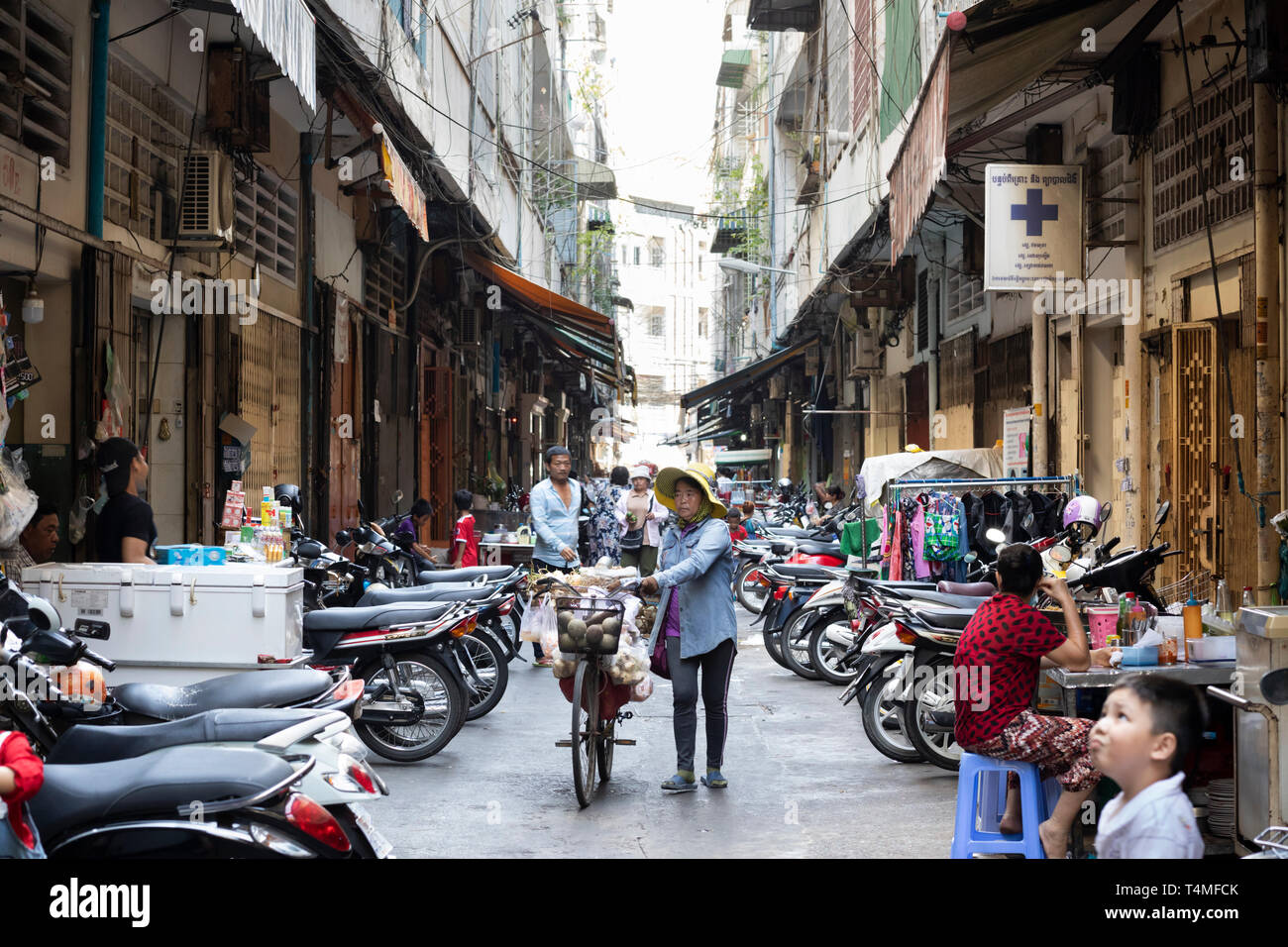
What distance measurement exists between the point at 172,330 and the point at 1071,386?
8337 mm

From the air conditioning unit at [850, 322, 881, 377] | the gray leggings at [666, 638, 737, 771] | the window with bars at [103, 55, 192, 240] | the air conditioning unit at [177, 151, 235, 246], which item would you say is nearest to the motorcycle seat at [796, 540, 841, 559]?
the gray leggings at [666, 638, 737, 771]

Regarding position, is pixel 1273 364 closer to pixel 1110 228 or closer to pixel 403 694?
pixel 1110 228

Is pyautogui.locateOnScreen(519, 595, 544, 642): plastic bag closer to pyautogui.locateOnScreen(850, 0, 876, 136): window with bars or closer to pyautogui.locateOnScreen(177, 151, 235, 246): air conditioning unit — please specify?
pyautogui.locateOnScreen(177, 151, 235, 246): air conditioning unit

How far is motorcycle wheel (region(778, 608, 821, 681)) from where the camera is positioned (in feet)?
37.6

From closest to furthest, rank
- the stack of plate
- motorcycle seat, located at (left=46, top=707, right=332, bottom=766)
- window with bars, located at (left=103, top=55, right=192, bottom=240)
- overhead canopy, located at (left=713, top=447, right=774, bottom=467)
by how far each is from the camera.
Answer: motorcycle seat, located at (left=46, top=707, right=332, bottom=766) → the stack of plate → window with bars, located at (left=103, top=55, right=192, bottom=240) → overhead canopy, located at (left=713, top=447, right=774, bottom=467)

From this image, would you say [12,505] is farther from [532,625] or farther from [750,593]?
[750,593]

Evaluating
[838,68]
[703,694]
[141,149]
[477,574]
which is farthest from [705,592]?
[838,68]

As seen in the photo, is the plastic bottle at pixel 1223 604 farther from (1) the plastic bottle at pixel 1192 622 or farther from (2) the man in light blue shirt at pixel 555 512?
(2) the man in light blue shirt at pixel 555 512

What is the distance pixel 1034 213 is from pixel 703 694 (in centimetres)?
645

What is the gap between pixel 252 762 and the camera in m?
3.72

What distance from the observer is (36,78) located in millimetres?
7922

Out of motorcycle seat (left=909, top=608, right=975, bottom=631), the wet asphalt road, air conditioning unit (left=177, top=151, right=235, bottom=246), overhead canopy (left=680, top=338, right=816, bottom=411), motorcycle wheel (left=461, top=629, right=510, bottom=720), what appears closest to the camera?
the wet asphalt road

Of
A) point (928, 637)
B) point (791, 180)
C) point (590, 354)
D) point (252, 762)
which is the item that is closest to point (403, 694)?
point (928, 637)

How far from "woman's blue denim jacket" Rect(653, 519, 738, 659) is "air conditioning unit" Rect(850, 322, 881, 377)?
16957 mm
